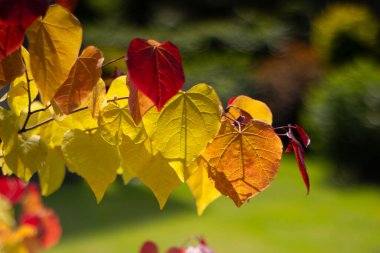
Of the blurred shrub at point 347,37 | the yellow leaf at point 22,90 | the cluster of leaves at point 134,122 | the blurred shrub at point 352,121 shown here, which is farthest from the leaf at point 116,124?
the blurred shrub at point 347,37

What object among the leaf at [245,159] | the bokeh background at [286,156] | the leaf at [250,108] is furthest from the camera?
the bokeh background at [286,156]

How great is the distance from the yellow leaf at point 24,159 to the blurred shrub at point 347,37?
1090cm

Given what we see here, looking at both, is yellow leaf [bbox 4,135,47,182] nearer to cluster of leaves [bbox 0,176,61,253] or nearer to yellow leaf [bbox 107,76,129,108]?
yellow leaf [bbox 107,76,129,108]

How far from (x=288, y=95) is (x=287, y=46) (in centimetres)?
200

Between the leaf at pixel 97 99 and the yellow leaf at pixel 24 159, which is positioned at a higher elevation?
the leaf at pixel 97 99

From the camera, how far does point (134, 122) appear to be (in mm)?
845

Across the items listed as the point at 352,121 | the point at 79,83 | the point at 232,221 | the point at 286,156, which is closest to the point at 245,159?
the point at 79,83

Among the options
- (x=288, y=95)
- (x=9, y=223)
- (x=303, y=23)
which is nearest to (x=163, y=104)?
(x=9, y=223)

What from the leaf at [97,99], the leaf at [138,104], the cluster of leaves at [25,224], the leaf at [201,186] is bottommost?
the cluster of leaves at [25,224]

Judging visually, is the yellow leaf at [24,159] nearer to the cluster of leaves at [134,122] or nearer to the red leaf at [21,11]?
the cluster of leaves at [134,122]

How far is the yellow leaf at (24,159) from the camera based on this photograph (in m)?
0.89

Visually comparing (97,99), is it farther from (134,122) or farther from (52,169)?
(52,169)

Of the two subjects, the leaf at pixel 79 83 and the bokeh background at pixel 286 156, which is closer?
the leaf at pixel 79 83

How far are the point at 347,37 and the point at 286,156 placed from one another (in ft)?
7.43
